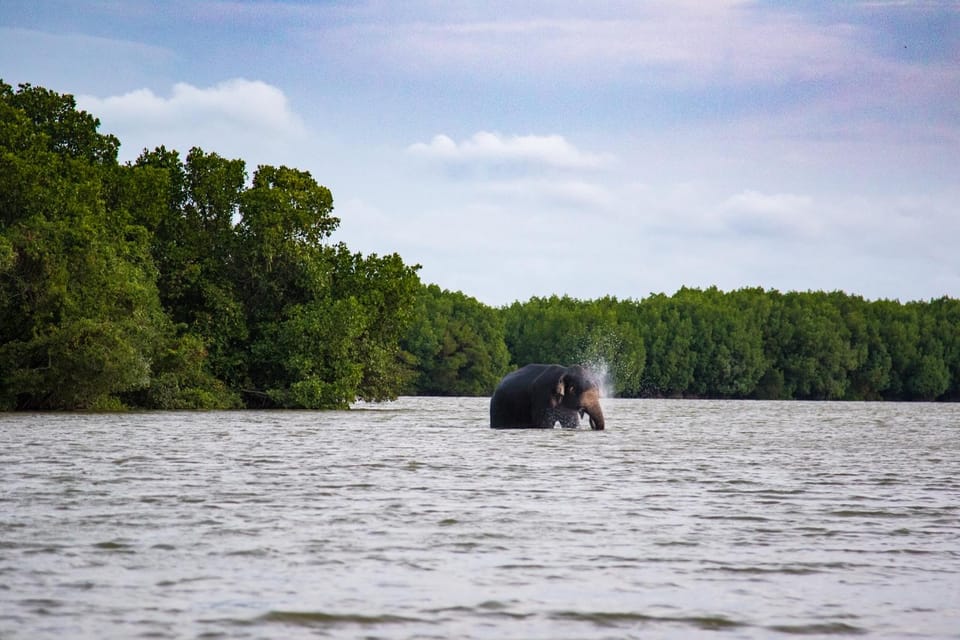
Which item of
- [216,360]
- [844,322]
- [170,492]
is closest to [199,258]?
[216,360]

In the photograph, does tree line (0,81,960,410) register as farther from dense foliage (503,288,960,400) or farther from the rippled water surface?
dense foliage (503,288,960,400)

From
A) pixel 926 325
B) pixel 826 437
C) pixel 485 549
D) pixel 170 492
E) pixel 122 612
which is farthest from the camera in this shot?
pixel 926 325

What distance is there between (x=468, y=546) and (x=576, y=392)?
1029 inches

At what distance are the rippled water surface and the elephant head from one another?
1249cm

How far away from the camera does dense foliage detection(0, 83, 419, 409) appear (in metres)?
44.3

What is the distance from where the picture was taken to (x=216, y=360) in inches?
2232

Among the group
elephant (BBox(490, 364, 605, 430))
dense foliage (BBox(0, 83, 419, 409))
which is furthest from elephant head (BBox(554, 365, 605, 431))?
dense foliage (BBox(0, 83, 419, 409))

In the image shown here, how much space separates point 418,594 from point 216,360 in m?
47.9

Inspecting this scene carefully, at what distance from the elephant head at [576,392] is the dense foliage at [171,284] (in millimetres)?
15431

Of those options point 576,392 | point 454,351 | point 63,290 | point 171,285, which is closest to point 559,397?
point 576,392

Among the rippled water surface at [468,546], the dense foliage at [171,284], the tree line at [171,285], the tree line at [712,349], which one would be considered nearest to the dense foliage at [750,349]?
the tree line at [712,349]

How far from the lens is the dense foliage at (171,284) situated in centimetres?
4428

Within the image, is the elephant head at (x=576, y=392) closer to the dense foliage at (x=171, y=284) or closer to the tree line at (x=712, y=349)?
the dense foliage at (x=171, y=284)

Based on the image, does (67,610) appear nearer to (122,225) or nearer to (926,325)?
(122,225)
